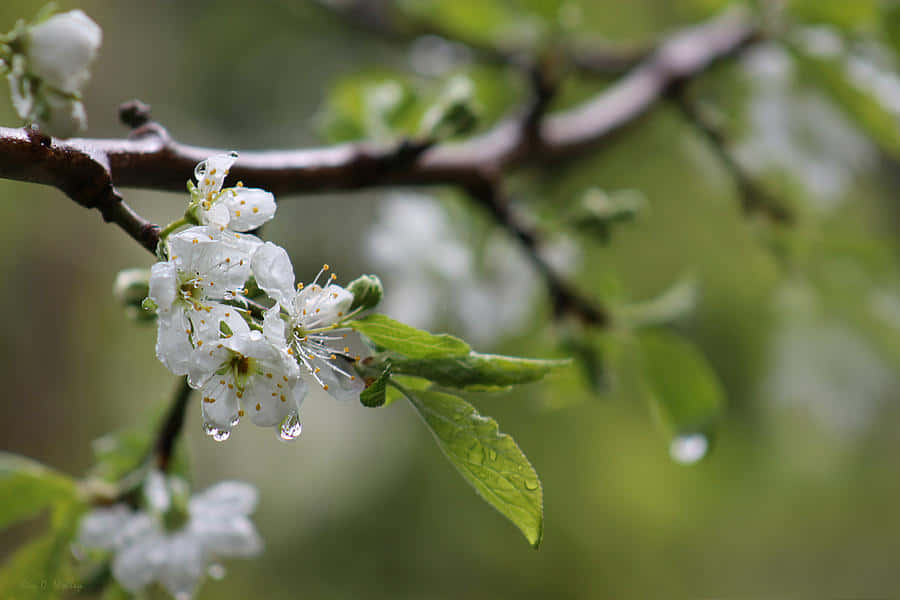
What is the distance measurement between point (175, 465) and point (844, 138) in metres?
1.54

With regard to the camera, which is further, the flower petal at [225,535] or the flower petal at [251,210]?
the flower petal at [225,535]

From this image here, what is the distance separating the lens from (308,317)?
60 centimetres

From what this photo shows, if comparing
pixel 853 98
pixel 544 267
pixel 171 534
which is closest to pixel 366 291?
pixel 171 534

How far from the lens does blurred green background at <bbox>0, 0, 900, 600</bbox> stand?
1.44 meters

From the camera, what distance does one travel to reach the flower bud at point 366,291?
59 cm

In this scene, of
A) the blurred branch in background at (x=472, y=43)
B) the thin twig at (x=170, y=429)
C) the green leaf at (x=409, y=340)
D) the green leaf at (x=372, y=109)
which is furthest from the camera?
the blurred branch in background at (x=472, y=43)

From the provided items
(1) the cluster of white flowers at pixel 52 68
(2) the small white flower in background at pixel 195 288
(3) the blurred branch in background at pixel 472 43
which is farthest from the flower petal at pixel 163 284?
(3) the blurred branch in background at pixel 472 43

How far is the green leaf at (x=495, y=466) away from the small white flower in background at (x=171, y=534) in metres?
0.33

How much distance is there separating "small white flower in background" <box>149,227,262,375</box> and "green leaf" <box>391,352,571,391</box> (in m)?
0.13

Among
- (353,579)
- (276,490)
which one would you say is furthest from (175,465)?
(276,490)

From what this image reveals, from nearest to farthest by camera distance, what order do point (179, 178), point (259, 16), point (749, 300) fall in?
Result: 1. point (179, 178)
2. point (749, 300)
3. point (259, 16)

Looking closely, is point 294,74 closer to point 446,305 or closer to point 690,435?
point 446,305

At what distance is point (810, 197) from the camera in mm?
1495

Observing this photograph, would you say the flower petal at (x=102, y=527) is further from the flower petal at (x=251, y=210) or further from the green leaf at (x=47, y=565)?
the flower petal at (x=251, y=210)
